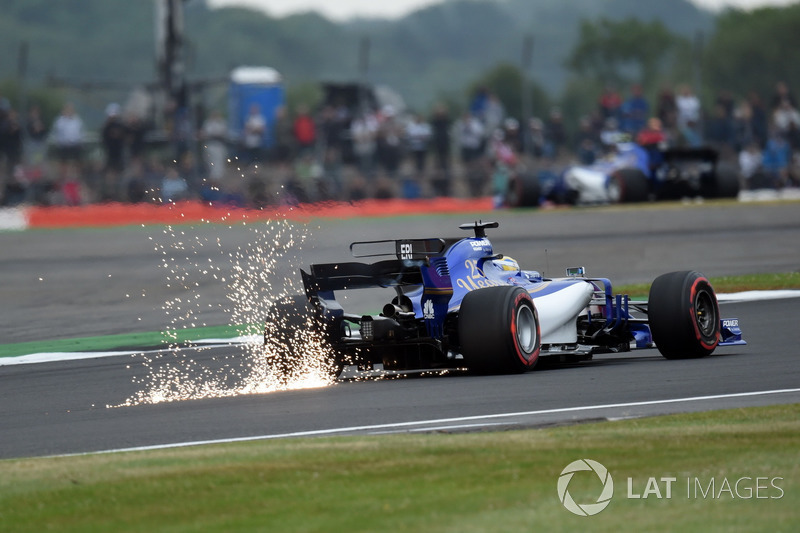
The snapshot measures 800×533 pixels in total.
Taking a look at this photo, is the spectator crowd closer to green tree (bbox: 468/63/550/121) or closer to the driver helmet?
the driver helmet

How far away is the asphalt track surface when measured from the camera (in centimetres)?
844

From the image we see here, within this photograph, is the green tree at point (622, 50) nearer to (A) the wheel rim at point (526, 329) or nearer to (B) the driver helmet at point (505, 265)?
(B) the driver helmet at point (505, 265)

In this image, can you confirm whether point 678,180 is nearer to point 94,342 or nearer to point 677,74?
point 94,342

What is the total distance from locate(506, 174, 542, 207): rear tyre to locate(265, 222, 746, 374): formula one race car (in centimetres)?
1705

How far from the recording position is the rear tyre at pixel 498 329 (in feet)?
32.5

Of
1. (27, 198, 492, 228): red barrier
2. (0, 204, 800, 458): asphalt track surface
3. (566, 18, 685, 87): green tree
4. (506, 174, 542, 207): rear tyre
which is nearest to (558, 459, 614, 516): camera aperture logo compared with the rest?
(0, 204, 800, 458): asphalt track surface

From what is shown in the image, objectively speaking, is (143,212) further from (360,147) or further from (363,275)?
(363,275)

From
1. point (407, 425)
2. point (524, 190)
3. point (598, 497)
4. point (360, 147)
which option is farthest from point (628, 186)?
point (598, 497)

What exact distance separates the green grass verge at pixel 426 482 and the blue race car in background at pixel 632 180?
20894mm

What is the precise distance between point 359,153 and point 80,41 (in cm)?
12100

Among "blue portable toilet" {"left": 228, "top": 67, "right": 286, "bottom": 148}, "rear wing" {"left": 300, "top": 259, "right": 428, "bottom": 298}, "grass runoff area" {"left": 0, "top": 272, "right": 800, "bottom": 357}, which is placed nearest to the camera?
"rear wing" {"left": 300, "top": 259, "right": 428, "bottom": 298}

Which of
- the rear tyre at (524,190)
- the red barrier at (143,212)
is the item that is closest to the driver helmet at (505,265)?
the red barrier at (143,212)

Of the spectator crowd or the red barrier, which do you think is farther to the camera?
the spectator crowd

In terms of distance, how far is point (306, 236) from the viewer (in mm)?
21000
